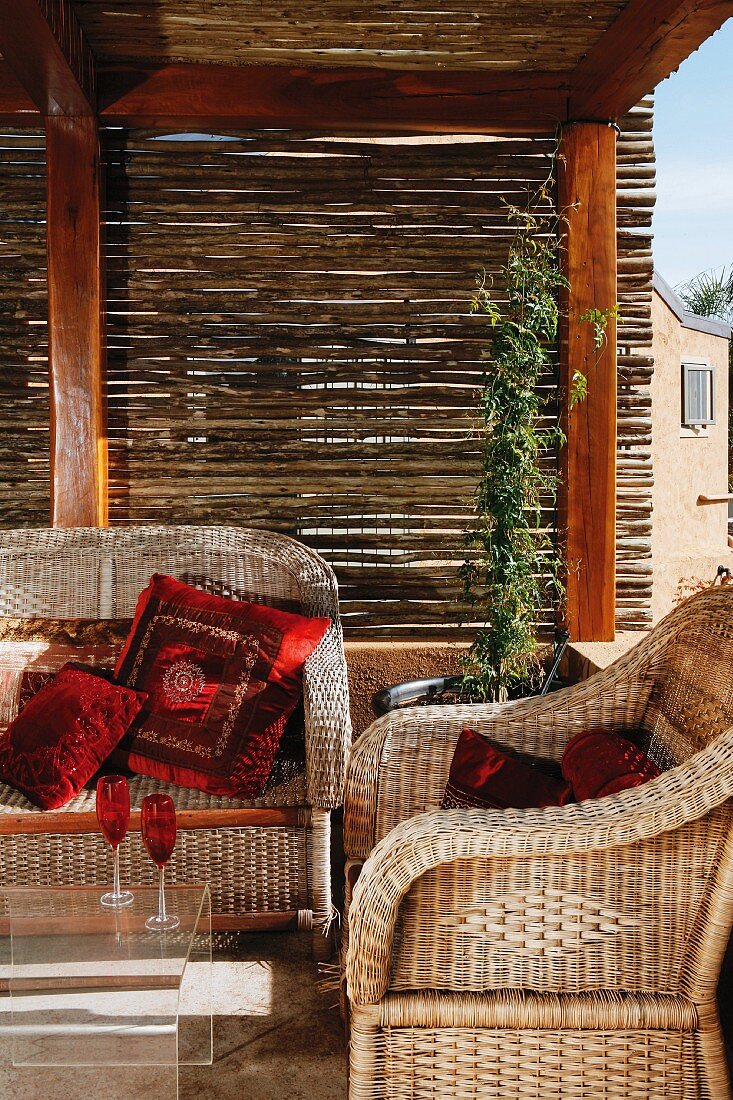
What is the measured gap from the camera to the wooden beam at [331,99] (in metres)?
3.41

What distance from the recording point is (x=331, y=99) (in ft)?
11.3

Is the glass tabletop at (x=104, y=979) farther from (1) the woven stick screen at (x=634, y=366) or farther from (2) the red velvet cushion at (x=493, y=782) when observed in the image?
(1) the woven stick screen at (x=634, y=366)

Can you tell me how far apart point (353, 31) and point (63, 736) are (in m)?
2.39

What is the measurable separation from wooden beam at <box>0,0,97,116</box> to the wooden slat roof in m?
0.08

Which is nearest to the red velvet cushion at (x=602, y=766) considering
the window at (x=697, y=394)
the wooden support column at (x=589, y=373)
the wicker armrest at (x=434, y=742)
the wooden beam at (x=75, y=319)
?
the wicker armrest at (x=434, y=742)

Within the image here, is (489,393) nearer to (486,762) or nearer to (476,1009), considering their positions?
(486,762)

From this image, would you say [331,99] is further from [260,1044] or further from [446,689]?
[260,1044]

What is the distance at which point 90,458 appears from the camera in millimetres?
3461

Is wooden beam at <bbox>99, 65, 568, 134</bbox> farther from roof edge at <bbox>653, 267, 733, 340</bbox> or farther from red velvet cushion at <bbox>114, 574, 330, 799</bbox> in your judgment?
roof edge at <bbox>653, 267, 733, 340</bbox>

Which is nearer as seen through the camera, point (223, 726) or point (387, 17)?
point (223, 726)

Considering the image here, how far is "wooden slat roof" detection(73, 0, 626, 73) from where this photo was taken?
299 cm

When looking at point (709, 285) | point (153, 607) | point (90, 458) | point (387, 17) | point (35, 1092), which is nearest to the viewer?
point (35, 1092)

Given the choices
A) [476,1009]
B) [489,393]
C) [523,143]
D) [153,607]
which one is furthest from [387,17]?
[476,1009]

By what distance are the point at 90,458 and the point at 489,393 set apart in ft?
4.67
